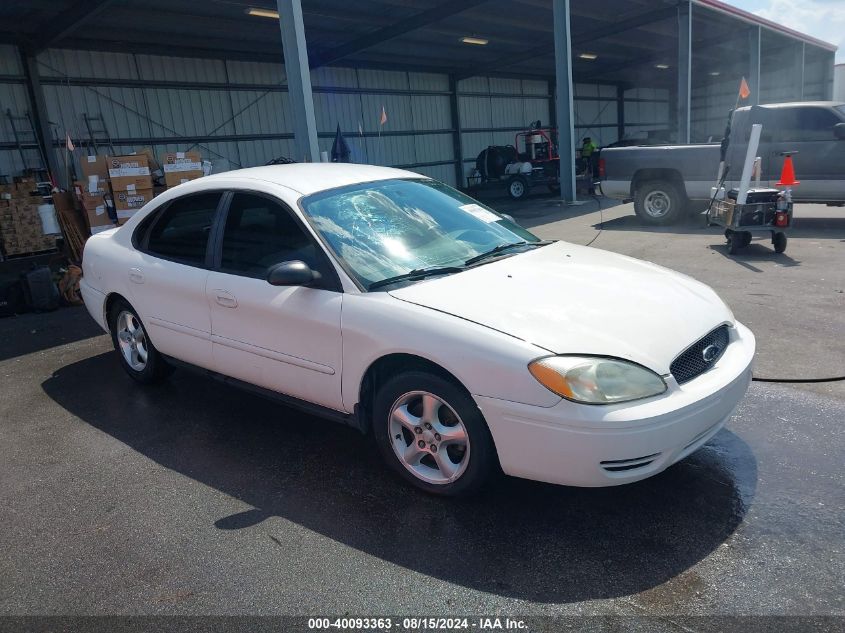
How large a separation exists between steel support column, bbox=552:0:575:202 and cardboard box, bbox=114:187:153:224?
10.1m

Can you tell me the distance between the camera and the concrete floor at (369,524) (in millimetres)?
2502

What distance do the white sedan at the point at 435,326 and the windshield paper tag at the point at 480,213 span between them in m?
0.02

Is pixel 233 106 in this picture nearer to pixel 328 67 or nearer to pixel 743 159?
pixel 328 67

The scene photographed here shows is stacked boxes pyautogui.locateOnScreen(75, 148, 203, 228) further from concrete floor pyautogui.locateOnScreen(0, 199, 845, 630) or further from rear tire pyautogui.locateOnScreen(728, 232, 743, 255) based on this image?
rear tire pyautogui.locateOnScreen(728, 232, 743, 255)

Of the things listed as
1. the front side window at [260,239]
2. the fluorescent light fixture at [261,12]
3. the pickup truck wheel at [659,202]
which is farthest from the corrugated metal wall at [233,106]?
the front side window at [260,239]

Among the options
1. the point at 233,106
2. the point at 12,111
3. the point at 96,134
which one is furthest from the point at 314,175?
the point at 233,106

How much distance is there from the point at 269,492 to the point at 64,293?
655 cm

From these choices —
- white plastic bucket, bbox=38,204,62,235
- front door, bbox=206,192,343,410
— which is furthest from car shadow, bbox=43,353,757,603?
white plastic bucket, bbox=38,204,62,235

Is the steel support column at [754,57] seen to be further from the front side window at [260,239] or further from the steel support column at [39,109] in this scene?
the front side window at [260,239]

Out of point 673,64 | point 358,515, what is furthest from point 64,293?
point 673,64

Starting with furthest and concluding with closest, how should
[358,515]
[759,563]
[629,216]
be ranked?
[629,216] < [358,515] < [759,563]

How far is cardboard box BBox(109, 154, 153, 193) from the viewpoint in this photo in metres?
10.3

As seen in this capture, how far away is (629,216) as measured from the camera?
13.6m

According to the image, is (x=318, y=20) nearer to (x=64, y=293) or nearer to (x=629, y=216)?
(x=629, y=216)
